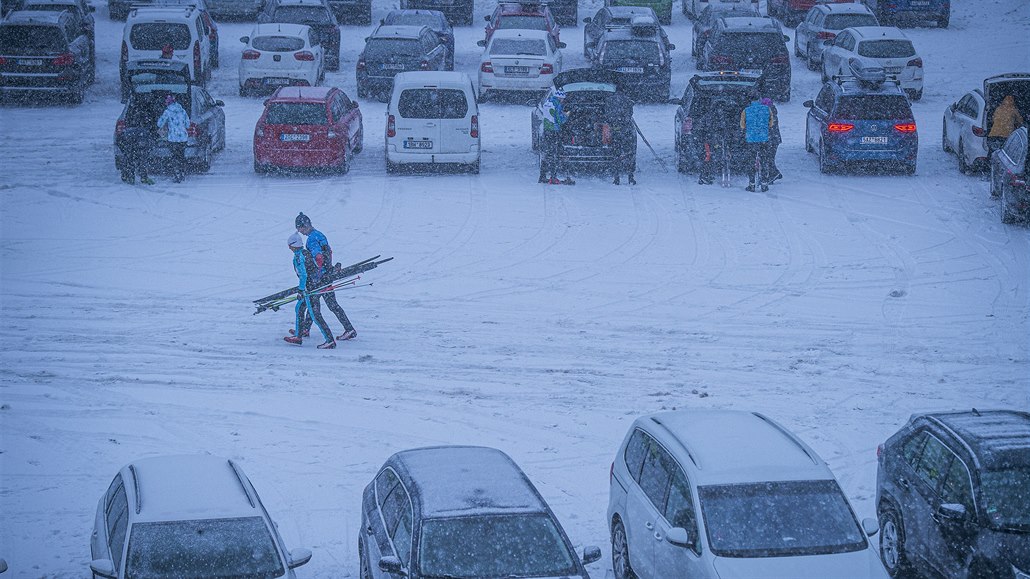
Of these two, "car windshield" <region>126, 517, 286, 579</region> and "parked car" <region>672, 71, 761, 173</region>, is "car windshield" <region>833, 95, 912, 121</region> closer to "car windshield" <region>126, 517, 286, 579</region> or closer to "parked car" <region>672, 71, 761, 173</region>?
"parked car" <region>672, 71, 761, 173</region>

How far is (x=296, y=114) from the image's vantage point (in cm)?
2242

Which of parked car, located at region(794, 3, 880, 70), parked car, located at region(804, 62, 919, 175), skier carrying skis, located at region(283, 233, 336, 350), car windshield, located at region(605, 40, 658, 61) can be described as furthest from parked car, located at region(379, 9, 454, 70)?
skier carrying skis, located at region(283, 233, 336, 350)

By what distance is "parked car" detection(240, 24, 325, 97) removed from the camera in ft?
93.0

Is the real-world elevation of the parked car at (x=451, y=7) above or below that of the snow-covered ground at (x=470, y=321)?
above

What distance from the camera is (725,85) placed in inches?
904

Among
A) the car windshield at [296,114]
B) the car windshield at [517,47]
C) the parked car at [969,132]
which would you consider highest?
the car windshield at [517,47]

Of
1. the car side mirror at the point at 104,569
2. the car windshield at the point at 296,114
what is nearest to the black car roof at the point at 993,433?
the car side mirror at the point at 104,569

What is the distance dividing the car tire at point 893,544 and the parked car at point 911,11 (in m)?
28.1

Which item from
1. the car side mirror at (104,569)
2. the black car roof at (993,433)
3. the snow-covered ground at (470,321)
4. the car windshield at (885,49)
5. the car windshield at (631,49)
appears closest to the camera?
the car side mirror at (104,569)

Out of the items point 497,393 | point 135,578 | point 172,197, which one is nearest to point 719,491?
point 135,578

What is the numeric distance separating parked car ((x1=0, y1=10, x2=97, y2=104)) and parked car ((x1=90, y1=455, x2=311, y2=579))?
20159mm

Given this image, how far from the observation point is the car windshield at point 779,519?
8.62 meters

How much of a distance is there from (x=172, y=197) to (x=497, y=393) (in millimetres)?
9870

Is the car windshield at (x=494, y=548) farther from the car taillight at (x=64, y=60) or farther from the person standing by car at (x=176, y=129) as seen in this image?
the car taillight at (x=64, y=60)
